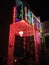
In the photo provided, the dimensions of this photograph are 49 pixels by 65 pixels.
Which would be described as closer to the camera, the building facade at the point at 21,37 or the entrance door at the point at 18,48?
the building facade at the point at 21,37

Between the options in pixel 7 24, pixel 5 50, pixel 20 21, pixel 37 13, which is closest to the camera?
pixel 5 50

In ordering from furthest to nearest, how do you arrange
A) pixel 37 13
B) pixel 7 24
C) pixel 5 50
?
pixel 37 13
pixel 7 24
pixel 5 50

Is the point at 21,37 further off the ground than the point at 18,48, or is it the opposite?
the point at 21,37

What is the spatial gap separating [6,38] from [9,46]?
19.5 inches

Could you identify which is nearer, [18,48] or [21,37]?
[18,48]

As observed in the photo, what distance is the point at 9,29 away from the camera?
7355 mm

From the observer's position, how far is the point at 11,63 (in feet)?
22.9

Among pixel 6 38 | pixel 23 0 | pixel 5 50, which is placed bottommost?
pixel 5 50

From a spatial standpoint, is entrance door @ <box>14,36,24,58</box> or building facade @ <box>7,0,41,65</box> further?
entrance door @ <box>14,36,24,58</box>

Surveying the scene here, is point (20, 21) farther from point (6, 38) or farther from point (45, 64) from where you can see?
point (45, 64)

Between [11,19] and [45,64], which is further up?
[11,19]

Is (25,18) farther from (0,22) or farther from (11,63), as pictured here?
(11,63)

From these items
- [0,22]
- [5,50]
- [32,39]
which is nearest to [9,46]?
[5,50]

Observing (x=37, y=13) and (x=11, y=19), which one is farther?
(x=37, y=13)
